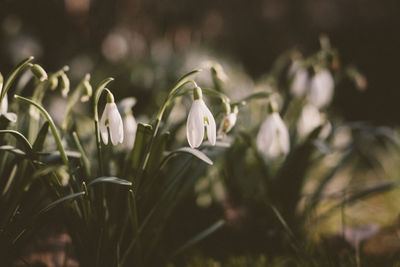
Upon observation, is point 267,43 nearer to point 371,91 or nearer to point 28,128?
point 371,91

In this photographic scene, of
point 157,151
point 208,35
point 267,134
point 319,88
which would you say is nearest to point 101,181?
point 157,151

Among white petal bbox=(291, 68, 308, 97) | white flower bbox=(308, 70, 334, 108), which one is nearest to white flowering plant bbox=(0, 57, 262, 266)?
white flower bbox=(308, 70, 334, 108)

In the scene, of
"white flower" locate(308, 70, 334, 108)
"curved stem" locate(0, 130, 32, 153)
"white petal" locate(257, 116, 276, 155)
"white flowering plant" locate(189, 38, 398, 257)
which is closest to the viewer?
"curved stem" locate(0, 130, 32, 153)

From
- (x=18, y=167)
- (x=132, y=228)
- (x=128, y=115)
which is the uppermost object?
(x=128, y=115)

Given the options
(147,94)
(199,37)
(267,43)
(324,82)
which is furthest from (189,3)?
(324,82)

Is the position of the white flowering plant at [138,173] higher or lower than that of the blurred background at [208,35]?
lower

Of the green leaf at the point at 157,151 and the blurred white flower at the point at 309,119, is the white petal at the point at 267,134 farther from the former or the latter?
the blurred white flower at the point at 309,119

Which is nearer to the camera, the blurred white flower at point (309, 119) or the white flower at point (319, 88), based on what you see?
the white flower at point (319, 88)

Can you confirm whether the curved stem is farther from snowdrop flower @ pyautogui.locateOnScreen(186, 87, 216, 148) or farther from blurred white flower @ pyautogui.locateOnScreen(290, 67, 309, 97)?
blurred white flower @ pyautogui.locateOnScreen(290, 67, 309, 97)

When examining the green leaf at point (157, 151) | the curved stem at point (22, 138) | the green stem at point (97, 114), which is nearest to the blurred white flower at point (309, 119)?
the green leaf at point (157, 151)
